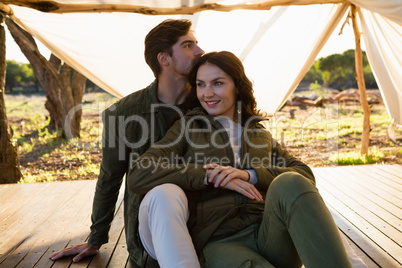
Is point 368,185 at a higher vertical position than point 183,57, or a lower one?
lower

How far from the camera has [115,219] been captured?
9.07 feet

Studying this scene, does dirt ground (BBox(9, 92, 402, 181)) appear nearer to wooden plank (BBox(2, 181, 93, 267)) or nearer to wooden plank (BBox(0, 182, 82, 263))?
wooden plank (BBox(0, 182, 82, 263))

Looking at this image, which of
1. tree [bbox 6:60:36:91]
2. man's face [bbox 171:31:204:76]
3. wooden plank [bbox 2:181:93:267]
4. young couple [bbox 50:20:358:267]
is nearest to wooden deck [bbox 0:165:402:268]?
wooden plank [bbox 2:181:93:267]

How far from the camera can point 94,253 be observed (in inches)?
84.5

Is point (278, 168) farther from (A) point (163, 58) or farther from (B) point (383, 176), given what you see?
(B) point (383, 176)

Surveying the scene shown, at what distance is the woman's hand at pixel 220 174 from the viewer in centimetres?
158

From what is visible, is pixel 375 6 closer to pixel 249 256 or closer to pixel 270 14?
pixel 270 14

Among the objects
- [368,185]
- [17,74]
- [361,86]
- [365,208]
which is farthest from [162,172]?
[17,74]

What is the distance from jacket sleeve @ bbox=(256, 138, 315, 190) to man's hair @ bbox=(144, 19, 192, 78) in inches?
27.8

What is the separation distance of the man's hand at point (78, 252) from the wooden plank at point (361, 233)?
4.54 feet

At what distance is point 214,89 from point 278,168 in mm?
449

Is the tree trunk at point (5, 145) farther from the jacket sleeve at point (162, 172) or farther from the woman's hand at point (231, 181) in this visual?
the woman's hand at point (231, 181)

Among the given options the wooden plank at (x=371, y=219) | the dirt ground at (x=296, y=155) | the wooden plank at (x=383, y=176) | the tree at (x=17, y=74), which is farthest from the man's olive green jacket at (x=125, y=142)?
the tree at (x=17, y=74)

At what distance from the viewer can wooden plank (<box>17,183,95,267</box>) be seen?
7.20ft
